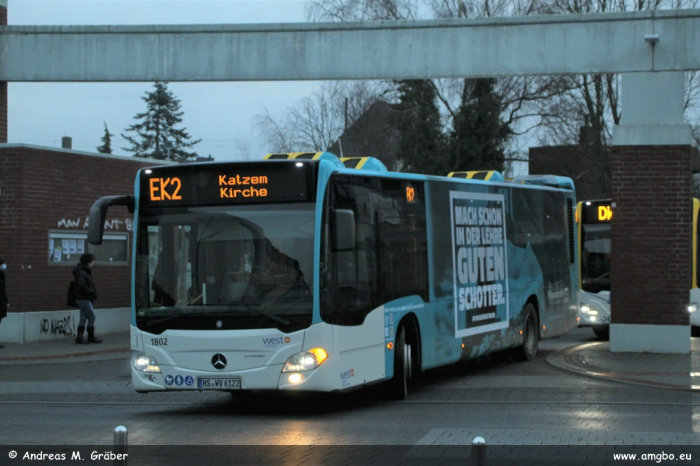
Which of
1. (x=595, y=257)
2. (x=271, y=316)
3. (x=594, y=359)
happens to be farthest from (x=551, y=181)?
(x=271, y=316)

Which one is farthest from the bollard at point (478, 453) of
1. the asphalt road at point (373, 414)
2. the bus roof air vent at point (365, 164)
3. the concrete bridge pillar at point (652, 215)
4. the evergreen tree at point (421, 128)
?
the evergreen tree at point (421, 128)

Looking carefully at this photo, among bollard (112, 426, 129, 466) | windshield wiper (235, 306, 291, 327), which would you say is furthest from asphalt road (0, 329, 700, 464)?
bollard (112, 426, 129, 466)

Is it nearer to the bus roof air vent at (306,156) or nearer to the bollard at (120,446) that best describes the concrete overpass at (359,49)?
the bus roof air vent at (306,156)

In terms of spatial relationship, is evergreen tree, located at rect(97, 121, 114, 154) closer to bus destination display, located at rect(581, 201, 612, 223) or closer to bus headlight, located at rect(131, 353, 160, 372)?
bus destination display, located at rect(581, 201, 612, 223)

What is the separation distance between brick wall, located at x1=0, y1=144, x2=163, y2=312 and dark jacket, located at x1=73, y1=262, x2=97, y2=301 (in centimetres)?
153

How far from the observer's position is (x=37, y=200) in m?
20.6

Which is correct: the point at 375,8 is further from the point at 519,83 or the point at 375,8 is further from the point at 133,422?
the point at 133,422

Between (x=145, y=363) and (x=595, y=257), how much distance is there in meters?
13.5

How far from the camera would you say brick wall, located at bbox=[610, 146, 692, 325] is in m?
15.8

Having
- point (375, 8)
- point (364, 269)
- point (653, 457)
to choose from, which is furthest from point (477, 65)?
point (375, 8)

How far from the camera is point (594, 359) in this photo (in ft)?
51.4

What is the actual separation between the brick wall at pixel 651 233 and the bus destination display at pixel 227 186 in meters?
7.50

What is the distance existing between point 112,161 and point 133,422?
45.2 feet

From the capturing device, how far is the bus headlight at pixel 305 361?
33.0ft
